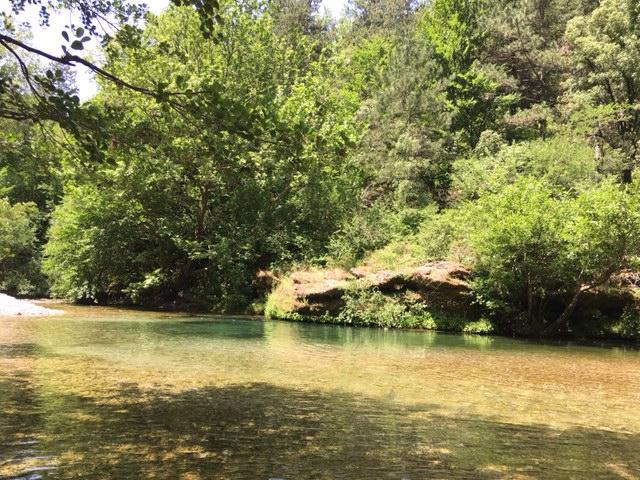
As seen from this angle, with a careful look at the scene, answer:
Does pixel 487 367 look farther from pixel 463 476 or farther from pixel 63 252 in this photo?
pixel 63 252

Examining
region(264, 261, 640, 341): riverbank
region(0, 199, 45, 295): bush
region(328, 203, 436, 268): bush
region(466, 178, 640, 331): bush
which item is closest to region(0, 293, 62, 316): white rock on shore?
region(264, 261, 640, 341): riverbank

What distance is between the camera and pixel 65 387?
8172mm

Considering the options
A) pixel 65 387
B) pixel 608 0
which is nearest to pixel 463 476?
pixel 65 387

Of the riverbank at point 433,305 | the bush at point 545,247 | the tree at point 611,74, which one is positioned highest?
the tree at point 611,74

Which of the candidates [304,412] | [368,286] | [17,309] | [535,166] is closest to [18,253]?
[17,309]

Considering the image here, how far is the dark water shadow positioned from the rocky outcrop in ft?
45.4

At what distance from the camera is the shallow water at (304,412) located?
507 cm

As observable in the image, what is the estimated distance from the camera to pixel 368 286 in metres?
22.5

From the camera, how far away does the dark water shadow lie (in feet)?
16.0

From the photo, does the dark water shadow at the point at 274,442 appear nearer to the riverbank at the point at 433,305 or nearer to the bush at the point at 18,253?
the riverbank at the point at 433,305

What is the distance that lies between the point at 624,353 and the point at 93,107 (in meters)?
16.3

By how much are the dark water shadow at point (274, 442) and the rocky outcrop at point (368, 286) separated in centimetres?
1382

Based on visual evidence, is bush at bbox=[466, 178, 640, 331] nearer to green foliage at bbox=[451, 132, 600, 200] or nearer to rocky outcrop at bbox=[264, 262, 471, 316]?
rocky outcrop at bbox=[264, 262, 471, 316]

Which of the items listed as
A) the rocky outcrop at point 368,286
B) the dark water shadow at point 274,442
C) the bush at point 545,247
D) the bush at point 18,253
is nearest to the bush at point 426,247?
the rocky outcrop at point 368,286
